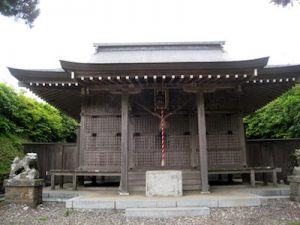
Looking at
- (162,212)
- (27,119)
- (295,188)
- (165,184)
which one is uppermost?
(27,119)

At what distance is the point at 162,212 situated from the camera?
19.7 feet

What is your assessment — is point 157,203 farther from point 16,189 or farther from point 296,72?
point 296,72

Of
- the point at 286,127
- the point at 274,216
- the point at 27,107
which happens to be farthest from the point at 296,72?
the point at 27,107

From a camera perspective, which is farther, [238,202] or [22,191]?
[22,191]

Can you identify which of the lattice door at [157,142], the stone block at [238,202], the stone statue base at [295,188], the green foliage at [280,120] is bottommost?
the stone block at [238,202]

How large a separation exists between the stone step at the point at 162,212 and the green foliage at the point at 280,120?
7.85 m

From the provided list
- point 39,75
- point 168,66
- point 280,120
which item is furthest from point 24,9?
point 280,120

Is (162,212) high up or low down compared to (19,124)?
down

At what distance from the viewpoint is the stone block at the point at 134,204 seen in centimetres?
644

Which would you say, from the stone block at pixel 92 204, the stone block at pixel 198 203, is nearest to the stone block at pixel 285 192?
the stone block at pixel 198 203

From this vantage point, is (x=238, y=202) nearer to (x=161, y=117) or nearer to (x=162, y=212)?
(x=162, y=212)

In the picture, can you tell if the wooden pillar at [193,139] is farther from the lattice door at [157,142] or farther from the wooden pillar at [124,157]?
the wooden pillar at [124,157]

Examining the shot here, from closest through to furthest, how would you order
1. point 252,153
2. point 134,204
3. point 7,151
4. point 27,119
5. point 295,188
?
1. point 134,204
2. point 295,188
3. point 7,151
4. point 252,153
5. point 27,119

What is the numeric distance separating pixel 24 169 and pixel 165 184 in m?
3.91
